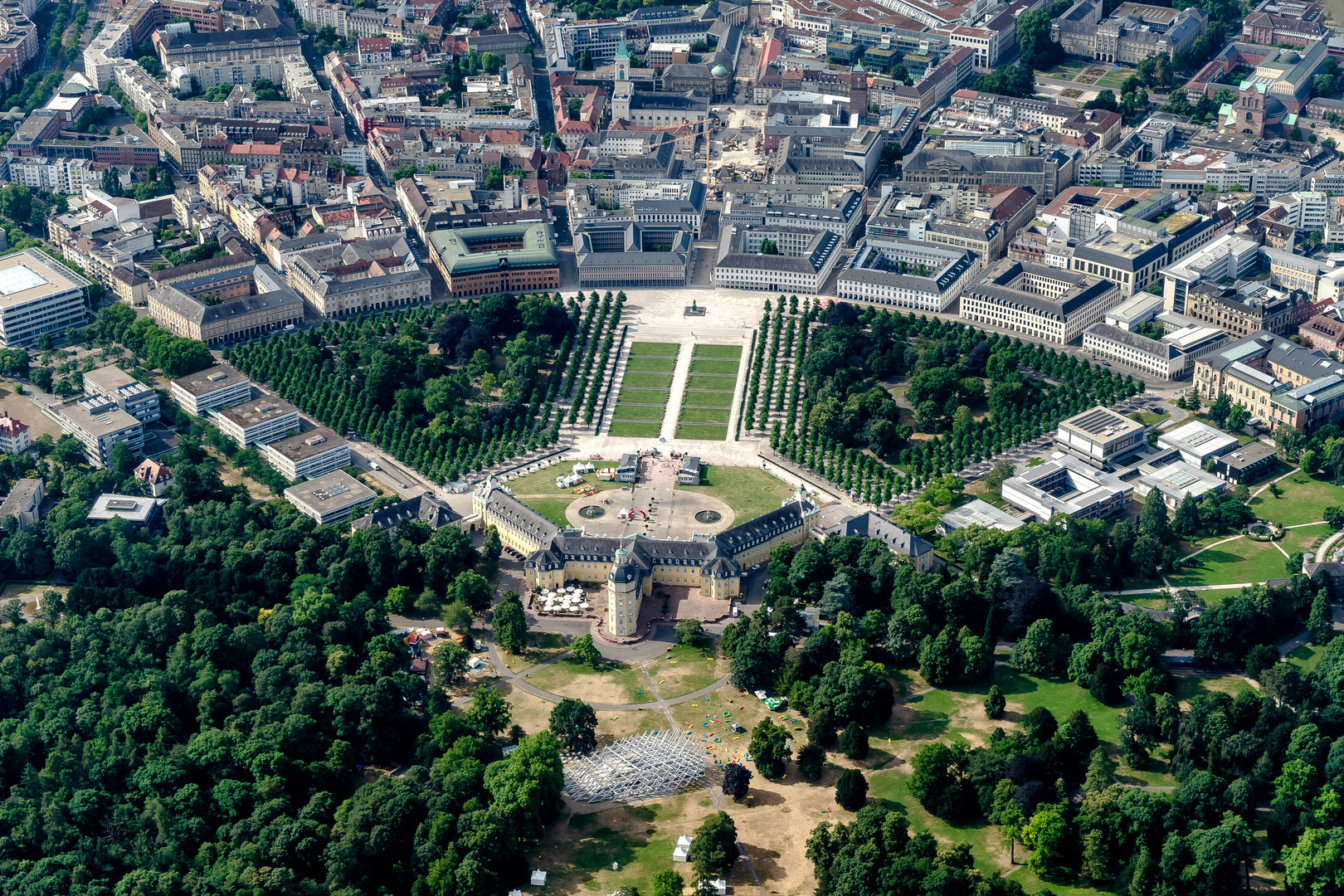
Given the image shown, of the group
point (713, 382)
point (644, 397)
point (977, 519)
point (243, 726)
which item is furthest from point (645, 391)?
point (243, 726)

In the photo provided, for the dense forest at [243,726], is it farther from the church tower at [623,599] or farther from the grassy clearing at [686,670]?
the grassy clearing at [686,670]

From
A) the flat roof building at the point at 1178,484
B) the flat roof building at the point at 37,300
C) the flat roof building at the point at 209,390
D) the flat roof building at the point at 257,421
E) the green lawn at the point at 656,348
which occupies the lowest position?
the flat roof building at the point at 1178,484

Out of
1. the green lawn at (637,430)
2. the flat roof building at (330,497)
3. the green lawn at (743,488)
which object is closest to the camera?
the flat roof building at (330,497)

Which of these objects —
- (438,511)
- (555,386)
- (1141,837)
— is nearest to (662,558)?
(438,511)

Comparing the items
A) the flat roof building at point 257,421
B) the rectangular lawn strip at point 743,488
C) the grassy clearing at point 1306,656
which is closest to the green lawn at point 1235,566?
the grassy clearing at point 1306,656

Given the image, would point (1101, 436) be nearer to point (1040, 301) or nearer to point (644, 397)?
point (1040, 301)

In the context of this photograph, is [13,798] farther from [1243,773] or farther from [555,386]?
[1243,773]
